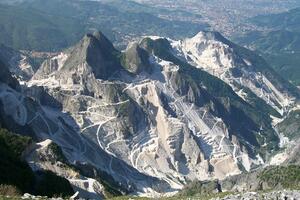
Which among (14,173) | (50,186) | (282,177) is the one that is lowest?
(282,177)

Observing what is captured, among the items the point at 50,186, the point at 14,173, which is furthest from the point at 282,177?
the point at 14,173

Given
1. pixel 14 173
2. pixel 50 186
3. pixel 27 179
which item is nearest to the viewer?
pixel 14 173

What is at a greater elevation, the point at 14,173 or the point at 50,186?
the point at 14,173

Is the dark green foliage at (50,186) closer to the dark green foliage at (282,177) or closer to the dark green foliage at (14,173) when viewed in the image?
the dark green foliage at (14,173)

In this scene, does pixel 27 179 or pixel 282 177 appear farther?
pixel 282 177

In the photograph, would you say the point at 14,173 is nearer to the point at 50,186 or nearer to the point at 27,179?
the point at 27,179

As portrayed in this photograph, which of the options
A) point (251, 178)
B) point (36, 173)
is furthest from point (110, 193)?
point (251, 178)

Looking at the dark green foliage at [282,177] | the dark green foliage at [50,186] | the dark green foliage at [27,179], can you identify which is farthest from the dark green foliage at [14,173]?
the dark green foliage at [282,177]

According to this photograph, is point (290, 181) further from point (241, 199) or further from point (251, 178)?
point (241, 199)

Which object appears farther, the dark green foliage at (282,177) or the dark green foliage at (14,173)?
the dark green foliage at (282,177)
